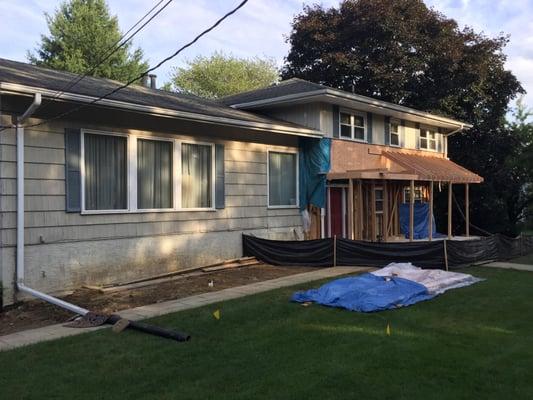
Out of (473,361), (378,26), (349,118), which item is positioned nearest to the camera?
(473,361)

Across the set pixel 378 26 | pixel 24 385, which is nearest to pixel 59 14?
pixel 378 26

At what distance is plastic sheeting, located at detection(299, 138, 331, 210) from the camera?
46.6ft

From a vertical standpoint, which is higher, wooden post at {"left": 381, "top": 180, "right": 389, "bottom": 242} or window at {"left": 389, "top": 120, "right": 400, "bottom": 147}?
window at {"left": 389, "top": 120, "right": 400, "bottom": 147}

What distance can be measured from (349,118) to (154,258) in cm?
760

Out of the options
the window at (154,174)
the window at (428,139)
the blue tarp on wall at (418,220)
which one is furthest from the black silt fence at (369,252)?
the window at (428,139)

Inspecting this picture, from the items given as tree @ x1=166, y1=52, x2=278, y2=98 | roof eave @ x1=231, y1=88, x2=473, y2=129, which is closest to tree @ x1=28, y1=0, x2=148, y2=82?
tree @ x1=166, y1=52, x2=278, y2=98

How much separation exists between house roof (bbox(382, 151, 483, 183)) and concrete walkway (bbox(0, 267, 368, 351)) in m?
5.44

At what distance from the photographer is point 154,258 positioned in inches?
423

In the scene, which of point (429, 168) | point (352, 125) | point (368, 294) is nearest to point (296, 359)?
point (368, 294)

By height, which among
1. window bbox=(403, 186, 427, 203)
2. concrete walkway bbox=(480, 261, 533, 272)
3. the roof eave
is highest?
the roof eave

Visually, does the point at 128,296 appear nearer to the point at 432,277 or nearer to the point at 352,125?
the point at 432,277

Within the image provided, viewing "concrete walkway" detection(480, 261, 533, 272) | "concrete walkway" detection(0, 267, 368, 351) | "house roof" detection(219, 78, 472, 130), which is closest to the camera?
"concrete walkway" detection(0, 267, 368, 351)

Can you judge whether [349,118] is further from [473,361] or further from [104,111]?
[473,361]

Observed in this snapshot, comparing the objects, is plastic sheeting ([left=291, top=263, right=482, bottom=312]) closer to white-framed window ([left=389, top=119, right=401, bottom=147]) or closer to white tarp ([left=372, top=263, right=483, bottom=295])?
white tarp ([left=372, top=263, right=483, bottom=295])
